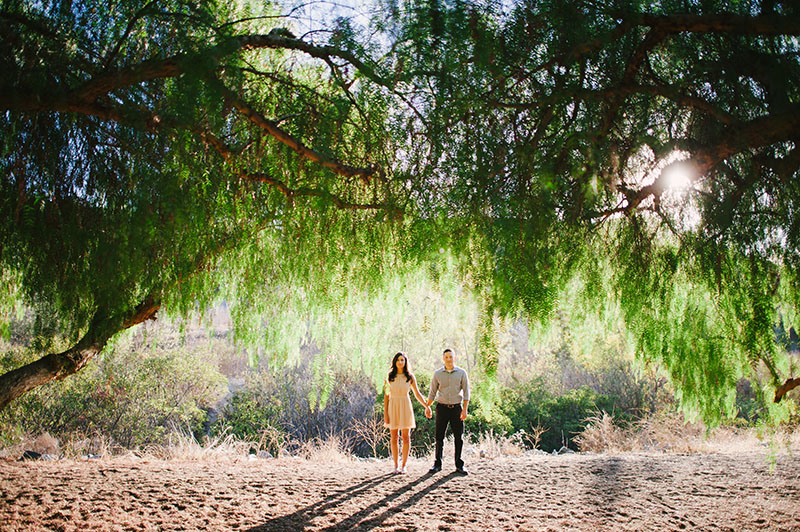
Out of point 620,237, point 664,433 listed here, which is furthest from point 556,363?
point 620,237

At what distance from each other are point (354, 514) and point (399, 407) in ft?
4.34

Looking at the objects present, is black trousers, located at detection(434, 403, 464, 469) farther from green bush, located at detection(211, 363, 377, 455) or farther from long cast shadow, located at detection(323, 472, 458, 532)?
green bush, located at detection(211, 363, 377, 455)

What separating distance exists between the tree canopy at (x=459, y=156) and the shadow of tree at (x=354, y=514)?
65.8 inches

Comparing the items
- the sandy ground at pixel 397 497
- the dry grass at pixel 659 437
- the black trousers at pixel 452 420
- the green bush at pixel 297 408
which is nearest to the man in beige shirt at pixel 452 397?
the black trousers at pixel 452 420

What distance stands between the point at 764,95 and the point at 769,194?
33 cm

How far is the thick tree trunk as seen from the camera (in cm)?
314

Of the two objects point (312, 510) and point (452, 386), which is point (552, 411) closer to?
point (452, 386)

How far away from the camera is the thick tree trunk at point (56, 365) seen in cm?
314

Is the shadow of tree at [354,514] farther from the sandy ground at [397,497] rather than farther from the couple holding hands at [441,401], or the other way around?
the couple holding hands at [441,401]

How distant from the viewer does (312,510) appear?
3.42 m

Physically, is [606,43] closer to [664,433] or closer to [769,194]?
[769,194]

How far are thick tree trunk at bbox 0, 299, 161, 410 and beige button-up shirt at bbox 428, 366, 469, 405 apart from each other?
2.42 metres

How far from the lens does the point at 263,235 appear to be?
2609 mm

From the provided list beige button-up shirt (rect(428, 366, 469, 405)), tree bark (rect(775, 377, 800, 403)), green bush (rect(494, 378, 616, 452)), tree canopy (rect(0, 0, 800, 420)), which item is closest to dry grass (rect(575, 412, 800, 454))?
green bush (rect(494, 378, 616, 452))
